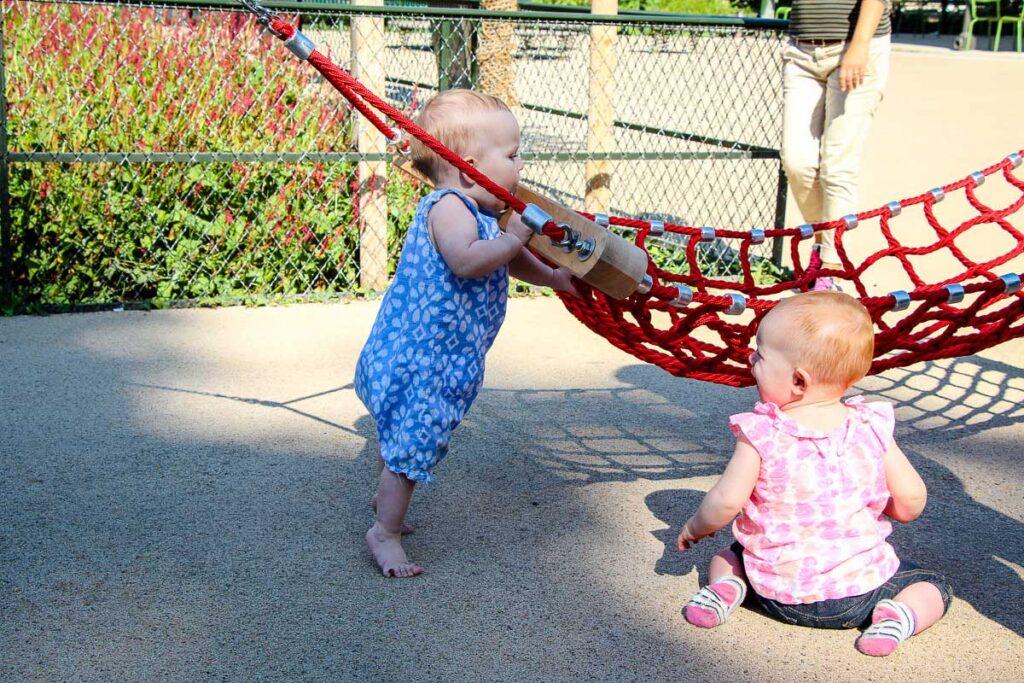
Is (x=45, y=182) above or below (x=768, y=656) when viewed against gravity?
above

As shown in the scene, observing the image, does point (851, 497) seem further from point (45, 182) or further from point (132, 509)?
point (45, 182)

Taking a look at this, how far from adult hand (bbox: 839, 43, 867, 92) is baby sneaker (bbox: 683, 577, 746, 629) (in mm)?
3208

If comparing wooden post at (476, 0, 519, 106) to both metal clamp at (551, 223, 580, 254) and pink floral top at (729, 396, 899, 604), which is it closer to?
metal clamp at (551, 223, 580, 254)

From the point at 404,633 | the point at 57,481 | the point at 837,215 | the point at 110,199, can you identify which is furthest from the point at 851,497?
the point at 110,199

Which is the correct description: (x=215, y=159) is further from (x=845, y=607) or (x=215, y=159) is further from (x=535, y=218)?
(x=845, y=607)

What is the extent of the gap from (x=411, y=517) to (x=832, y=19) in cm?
336

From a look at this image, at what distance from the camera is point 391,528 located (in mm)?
2729

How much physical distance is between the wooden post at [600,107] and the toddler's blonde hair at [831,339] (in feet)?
10.4

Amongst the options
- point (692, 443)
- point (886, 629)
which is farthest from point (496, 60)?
point (886, 629)

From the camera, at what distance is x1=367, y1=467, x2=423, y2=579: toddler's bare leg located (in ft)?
8.79

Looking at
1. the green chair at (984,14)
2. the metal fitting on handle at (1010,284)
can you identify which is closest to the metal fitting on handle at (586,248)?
the metal fitting on handle at (1010,284)

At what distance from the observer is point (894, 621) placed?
7.87ft

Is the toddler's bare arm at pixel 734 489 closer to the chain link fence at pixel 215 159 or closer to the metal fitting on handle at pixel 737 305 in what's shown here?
the metal fitting on handle at pixel 737 305

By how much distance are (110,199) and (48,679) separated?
3205 millimetres
